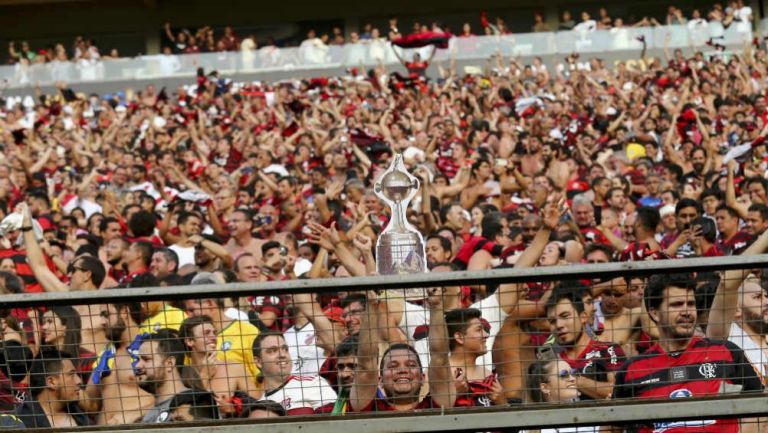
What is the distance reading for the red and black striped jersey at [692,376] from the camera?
3.99 m

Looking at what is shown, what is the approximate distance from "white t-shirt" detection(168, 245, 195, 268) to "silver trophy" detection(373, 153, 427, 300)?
14.1ft

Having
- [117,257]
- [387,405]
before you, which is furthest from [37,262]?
[387,405]

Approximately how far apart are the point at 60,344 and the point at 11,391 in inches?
Result: 13.9

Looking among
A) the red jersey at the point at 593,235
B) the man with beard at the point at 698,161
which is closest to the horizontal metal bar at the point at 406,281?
the red jersey at the point at 593,235

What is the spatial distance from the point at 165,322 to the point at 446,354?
3.13ft

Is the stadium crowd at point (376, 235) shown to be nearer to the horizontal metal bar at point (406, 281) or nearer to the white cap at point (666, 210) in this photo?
the white cap at point (666, 210)

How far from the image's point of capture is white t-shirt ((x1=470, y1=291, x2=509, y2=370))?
4027mm

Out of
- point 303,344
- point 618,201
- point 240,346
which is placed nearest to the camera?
point 303,344

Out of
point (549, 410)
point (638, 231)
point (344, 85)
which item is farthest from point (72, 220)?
point (344, 85)

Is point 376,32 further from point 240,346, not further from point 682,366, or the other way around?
point 682,366

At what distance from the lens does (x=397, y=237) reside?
501cm

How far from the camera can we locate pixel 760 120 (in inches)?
564

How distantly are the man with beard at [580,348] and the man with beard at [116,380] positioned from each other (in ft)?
4.78

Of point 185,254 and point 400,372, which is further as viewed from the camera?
point 185,254
